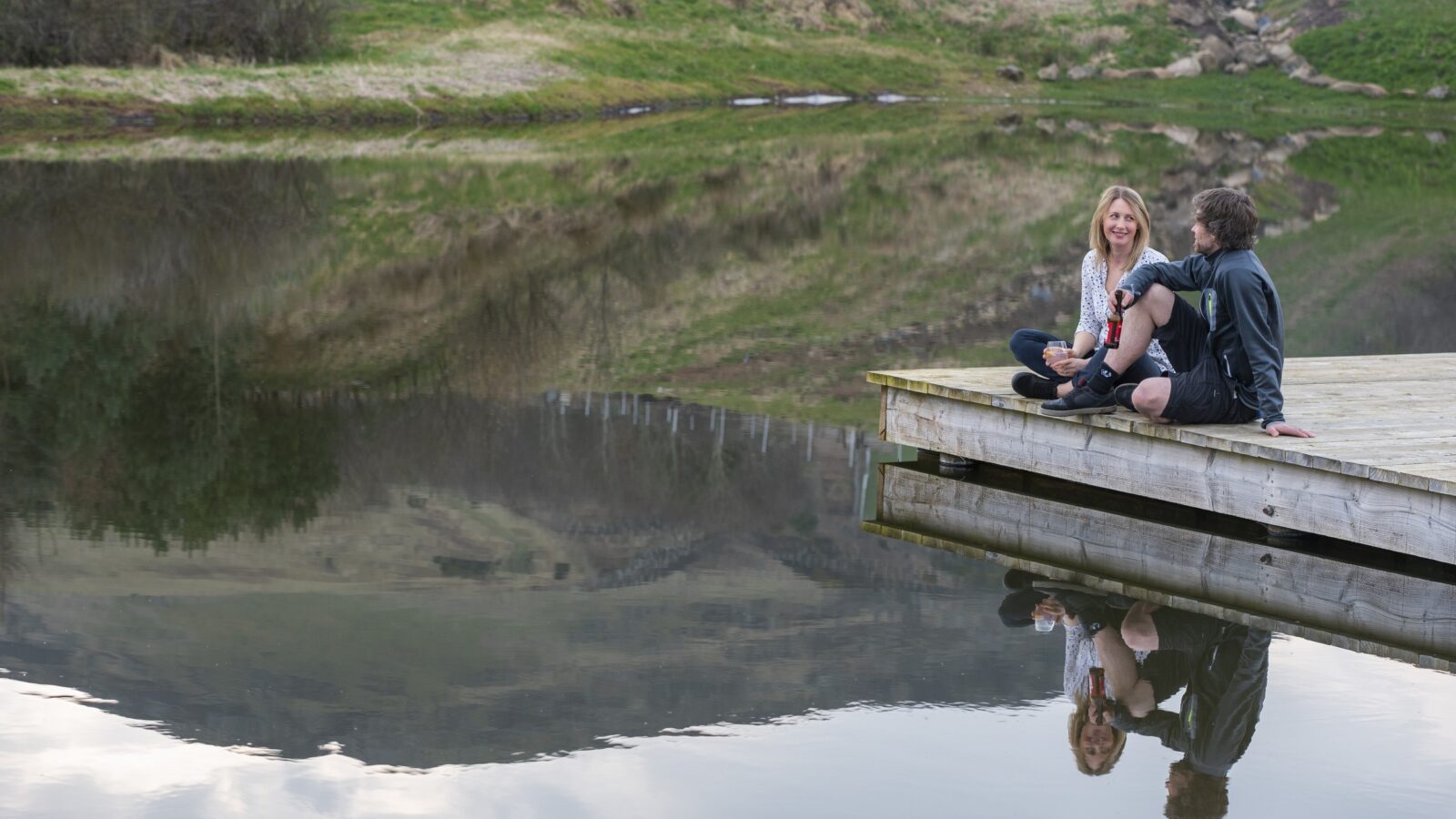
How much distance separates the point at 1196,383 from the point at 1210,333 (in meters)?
0.33

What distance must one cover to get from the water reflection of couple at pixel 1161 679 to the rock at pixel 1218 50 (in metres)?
73.1

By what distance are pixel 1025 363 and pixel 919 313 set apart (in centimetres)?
764

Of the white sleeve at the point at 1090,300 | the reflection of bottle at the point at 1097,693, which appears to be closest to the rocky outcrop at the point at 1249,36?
the white sleeve at the point at 1090,300

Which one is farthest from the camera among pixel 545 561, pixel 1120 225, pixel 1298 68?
pixel 1298 68

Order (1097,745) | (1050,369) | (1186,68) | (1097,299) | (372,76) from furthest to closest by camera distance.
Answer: (1186,68), (372,76), (1050,369), (1097,299), (1097,745)

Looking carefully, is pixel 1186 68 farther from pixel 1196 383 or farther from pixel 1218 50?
pixel 1196 383

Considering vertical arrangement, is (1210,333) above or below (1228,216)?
below

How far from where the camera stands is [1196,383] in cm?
978

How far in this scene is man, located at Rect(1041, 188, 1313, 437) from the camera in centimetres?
952

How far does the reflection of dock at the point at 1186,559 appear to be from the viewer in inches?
330

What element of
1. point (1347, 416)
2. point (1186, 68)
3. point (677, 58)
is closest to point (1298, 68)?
point (1186, 68)

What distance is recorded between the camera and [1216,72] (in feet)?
251

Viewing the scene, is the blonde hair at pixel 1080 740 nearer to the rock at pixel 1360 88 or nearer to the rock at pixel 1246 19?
the rock at pixel 1360 88

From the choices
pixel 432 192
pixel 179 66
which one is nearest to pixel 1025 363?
pixel 432 192
